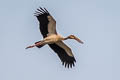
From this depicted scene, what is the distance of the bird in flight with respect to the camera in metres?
36.3

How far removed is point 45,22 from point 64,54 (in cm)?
233

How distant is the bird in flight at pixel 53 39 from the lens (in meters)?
36.3

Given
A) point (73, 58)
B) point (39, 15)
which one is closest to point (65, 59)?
point (73, 58)

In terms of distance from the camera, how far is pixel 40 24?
36.6 meters

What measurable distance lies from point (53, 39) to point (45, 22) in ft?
3.33

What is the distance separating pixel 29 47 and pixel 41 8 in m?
2.31

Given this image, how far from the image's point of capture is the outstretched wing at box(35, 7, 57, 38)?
36312mm

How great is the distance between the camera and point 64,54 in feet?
123

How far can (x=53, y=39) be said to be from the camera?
3631cm

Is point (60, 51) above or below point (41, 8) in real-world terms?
below

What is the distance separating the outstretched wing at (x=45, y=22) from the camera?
3631 centimetres

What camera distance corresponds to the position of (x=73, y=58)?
37.7 m

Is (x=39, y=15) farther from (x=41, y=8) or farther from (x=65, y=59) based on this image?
(x=65, y=59)

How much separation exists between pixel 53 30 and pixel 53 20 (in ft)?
2.60
